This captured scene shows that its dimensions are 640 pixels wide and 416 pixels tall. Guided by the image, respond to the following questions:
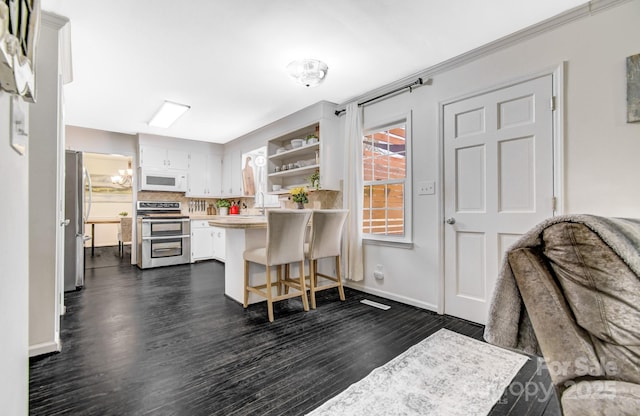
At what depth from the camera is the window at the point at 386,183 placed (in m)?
3.25

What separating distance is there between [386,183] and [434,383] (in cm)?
219

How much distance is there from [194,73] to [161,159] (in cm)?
309

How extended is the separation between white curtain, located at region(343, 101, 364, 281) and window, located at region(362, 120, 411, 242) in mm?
121

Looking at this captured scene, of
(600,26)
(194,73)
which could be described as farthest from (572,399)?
(194,73)

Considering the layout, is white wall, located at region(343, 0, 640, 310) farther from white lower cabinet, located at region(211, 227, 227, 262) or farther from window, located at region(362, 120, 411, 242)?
white lower cabinet, located at region(211, 227, 227, 262)

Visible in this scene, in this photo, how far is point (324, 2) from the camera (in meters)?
1.99

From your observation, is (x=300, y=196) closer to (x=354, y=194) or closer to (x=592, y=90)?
(x=354, y=194)

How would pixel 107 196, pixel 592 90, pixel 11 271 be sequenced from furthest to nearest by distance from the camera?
pixel 107 196
pixel 592 90
pixel 11 271

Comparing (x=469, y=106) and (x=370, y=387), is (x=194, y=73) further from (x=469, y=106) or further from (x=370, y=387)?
(x=370, y=387)

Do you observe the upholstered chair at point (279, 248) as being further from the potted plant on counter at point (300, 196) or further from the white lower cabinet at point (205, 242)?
the white lower cabinet at point (205, 242)

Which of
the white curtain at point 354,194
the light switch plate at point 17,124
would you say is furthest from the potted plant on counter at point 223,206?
the light switch plate at point 17,124

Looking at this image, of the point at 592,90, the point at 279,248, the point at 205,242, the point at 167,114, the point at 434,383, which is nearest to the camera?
the point at 434,383

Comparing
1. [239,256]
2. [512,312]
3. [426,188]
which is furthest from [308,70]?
[512,312]

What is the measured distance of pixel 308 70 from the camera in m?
2.68
